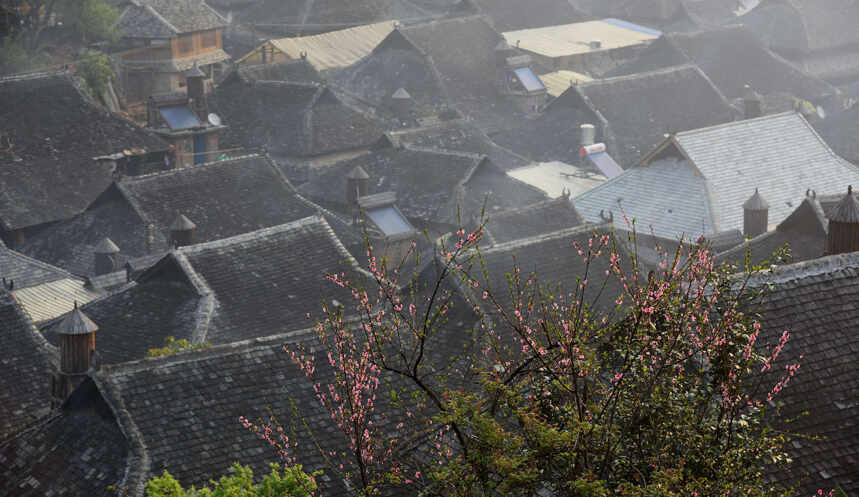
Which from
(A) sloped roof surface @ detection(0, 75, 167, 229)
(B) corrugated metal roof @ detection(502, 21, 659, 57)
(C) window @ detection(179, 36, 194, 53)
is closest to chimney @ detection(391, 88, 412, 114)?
(B) corrugated metal roof @ detection(502, 21, 659, 57)

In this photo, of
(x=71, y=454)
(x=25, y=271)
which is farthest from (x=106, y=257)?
(x=71, y=454)

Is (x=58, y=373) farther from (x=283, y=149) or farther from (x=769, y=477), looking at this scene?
(x=283, y=149)

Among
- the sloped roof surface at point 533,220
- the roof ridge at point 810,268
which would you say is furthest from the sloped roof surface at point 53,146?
the roof ridge at point 810,268

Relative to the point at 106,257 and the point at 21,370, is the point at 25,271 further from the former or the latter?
the point at 21,370

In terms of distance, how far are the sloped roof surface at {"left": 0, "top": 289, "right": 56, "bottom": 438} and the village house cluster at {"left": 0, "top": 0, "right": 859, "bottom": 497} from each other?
0.06 meters

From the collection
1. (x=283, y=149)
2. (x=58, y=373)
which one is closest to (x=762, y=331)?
(x=58, y=373)

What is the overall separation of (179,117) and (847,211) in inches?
1400

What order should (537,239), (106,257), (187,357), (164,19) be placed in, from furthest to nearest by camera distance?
1. (164,19)
2. (106,257)
3. (537,239)
4. (187,357)

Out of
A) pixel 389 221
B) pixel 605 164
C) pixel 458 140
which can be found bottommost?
pixel 389 221

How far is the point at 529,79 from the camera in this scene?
68625 millimetres

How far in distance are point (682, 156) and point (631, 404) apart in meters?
28.4

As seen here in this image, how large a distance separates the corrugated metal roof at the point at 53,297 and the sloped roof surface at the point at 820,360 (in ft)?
75.2

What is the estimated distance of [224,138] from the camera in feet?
185

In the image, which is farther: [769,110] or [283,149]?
[769,110]
